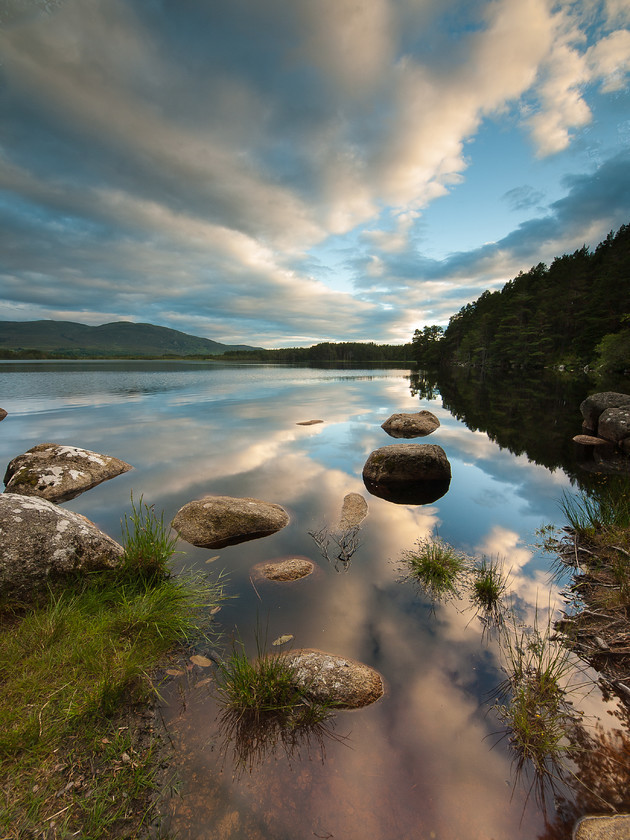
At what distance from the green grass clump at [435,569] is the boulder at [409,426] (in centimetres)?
1246

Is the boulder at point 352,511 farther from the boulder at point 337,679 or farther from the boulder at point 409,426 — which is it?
the boulder at point 409,426

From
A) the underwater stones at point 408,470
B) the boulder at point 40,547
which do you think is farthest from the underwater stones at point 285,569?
the underwater stones at point 408,470

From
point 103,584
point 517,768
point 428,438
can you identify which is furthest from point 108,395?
point 517,768

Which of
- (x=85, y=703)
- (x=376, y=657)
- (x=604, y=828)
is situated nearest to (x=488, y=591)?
(x=376, y=657)

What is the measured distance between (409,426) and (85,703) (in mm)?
18240

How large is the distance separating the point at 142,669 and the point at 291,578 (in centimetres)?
294

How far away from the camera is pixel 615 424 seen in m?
16.3

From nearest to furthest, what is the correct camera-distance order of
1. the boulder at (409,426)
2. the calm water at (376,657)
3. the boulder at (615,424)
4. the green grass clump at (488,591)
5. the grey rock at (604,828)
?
the grey rock at (604,828) → the calm water at (376,657) → the green grass clump at (488,591) → the boulder at (615,424) → the boulder at (409,426)

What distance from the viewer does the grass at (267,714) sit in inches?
135

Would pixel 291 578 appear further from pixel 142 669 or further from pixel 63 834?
pixel 63 834

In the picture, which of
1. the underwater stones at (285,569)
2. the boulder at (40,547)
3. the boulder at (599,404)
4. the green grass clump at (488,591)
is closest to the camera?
the boulder at (40,547)

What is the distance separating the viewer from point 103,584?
5414 millimetres

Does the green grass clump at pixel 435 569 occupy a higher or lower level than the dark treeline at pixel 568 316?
lower

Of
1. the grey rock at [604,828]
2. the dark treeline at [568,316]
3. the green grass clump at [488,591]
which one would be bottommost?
the green grass clump at [488,591]
